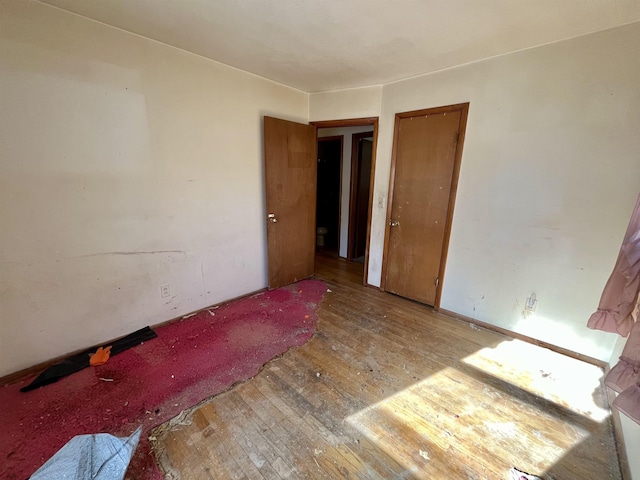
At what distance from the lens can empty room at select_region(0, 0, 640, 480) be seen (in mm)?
1431

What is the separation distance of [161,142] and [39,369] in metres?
1.89

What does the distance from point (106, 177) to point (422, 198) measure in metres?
2.82

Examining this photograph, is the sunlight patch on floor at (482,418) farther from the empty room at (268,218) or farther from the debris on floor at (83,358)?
the debris on floor at (83,358)

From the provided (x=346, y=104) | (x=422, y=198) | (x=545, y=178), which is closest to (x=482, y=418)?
(x=545, y=178)

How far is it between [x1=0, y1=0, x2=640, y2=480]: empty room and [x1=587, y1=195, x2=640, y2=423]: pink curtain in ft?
0.03

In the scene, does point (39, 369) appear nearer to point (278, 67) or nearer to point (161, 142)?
point (161, 142)

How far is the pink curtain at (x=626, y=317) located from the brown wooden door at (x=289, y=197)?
2716 mm

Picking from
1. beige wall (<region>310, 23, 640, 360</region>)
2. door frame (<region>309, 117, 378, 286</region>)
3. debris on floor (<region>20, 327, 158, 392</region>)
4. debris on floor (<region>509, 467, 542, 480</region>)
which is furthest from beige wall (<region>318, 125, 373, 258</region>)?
debris on floor (<region>509, 467, 542, 480</region>)

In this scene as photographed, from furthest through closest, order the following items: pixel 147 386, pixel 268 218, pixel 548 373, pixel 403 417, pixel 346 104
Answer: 1. pixel 346 104
2. pixel 268 218
3. pixel 548 373
4. pixel 147 386
5. pixel 403 417

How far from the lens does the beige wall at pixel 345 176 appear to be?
4.24 meters

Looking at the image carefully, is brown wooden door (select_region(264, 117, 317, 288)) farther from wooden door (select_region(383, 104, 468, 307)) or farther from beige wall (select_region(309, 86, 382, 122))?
wooden door (select_region(383, 104, 468, 307))

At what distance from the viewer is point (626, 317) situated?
1.31 meters

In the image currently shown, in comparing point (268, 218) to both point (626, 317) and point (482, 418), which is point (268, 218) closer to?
point (482, 418)

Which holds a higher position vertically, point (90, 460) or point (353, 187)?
point (353, 187)
